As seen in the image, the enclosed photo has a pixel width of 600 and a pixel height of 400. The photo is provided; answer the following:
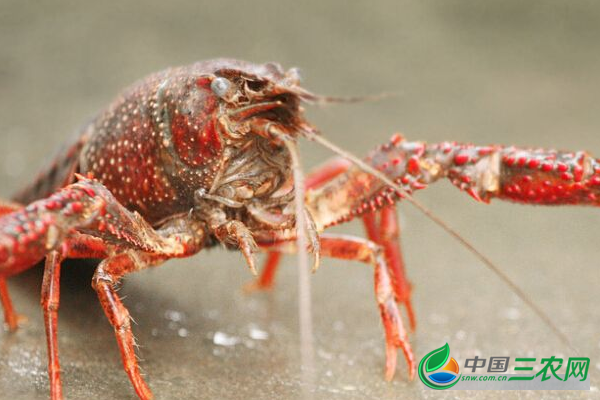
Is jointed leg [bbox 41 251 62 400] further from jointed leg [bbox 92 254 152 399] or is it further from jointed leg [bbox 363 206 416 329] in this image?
jointed leg [bbox 363 206 416 329]

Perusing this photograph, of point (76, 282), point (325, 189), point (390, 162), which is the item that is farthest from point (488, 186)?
point (76, 282)

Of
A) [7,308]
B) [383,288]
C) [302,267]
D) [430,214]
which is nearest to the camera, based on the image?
[302,267]

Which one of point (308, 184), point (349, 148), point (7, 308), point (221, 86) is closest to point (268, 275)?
point (308, 184)

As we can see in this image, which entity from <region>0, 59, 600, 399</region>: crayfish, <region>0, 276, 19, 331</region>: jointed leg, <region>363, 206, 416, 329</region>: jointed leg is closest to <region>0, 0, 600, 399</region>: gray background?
<region>0, 276, 19, 331</region>: jointed leg

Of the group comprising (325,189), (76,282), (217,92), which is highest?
(217,92)

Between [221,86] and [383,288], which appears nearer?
[221,86]

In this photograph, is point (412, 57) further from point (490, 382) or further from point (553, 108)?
point (490, 382)

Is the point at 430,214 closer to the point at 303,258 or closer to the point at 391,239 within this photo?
the point at 303,258
